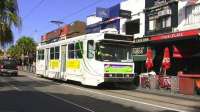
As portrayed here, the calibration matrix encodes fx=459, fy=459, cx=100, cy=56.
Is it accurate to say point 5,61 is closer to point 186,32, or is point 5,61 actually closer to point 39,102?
point 186,32

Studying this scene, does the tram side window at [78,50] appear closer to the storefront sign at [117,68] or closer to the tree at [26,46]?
the storefront sign at [117,68]

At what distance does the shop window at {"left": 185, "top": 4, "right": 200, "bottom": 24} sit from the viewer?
3021 cm

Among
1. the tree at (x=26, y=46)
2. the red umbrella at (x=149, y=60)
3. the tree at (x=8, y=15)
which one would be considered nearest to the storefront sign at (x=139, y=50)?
the red umbrella at (x=149, y=60)

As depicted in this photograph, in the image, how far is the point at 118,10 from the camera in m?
40.6

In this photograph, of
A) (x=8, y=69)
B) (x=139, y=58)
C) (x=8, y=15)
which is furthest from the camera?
(x=8, y=69)

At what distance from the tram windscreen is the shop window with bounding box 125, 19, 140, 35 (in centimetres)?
1186

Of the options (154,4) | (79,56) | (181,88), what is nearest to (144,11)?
(154,4)

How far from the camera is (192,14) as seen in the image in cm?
3072

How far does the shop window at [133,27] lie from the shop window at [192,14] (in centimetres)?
771

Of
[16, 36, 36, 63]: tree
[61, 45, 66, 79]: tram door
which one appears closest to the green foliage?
[16, 36, 36, 63]: tree

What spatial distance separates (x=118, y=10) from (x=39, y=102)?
23225 mm

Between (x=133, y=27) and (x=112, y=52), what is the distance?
13.6 metres

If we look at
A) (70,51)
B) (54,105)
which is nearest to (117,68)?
(70,51)

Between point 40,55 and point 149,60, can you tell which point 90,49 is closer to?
point 149,60
